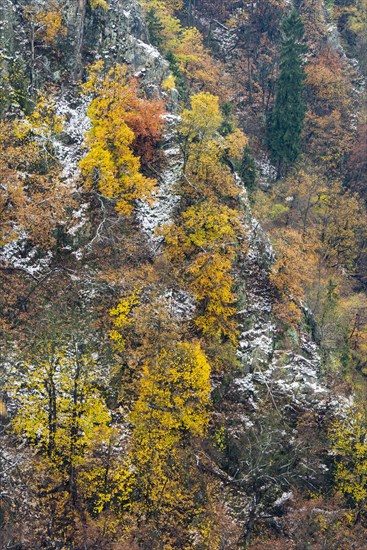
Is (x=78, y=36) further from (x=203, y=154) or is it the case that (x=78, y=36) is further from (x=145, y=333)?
(x=145, y=333)

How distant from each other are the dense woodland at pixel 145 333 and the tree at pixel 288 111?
15.6 m

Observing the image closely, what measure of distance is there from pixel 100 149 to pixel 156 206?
7475 mm

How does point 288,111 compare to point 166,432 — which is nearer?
point 166,432

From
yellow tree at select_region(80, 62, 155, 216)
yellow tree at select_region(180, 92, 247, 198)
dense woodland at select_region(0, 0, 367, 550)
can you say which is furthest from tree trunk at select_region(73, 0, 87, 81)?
yellow tree at select_region(180, 92, 247, 198)

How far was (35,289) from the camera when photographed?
122 feet

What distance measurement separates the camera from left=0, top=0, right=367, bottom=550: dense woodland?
102 feet

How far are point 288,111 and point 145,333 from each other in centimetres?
4415

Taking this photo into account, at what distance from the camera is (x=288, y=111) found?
66.4 meters

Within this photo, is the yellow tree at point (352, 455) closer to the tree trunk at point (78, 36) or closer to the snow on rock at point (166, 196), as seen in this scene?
the snow on rock at point (166, 196)

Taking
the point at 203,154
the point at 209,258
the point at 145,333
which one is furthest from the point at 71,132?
the point at 145,333

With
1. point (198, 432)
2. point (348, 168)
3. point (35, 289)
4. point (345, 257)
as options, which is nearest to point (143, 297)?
point (35, 289)

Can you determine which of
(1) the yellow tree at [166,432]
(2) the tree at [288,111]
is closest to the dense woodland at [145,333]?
(1) the yellow tree at [166,432]

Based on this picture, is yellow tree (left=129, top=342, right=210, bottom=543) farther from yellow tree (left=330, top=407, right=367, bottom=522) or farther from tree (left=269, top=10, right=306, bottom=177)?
tree (left=269, top=10, right=306, bottom=177)

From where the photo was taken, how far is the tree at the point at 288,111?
216ft
